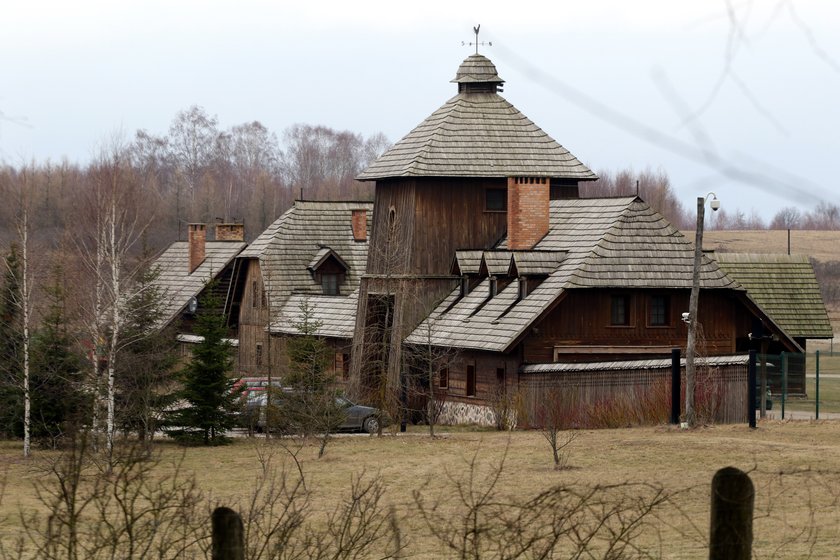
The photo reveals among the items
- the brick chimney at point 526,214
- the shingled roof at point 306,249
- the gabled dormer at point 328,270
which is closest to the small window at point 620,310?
the brick chimney at point 526,214

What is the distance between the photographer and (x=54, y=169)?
14512 centimetres

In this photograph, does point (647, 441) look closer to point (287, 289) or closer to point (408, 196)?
point (408, 196)

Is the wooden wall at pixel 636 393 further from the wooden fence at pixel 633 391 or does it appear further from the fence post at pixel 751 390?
the fence post at pixel 751 390

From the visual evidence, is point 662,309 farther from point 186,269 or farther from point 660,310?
point 186,269

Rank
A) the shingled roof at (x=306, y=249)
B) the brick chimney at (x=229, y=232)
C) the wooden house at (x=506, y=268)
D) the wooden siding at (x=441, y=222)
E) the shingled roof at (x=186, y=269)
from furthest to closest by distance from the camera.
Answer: the brick chimney at (x=229, y=232) → the shingled roof at (x=186, y=269) → the shingled roof at (x=306, y=249) → the wooden siding at (x=441, y=222) → the wooden house at (x=506, y=268)

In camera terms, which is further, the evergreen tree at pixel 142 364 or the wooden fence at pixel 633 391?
the wooden fence at pixel 633 391

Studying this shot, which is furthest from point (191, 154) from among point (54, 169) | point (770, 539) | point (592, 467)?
point (770, 539)

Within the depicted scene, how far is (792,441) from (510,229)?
17.5 meters

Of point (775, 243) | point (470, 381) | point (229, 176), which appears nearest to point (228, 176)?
point (229, 176)

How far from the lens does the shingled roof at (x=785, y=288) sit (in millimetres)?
50312

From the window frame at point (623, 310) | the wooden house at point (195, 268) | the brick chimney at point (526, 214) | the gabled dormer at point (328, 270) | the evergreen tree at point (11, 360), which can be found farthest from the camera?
the wooden house at point (195, 268)

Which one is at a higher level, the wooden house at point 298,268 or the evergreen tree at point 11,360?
the wooden house at point 298,268

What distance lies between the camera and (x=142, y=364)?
3256 centimetres

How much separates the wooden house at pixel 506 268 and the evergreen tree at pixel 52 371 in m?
9.21
